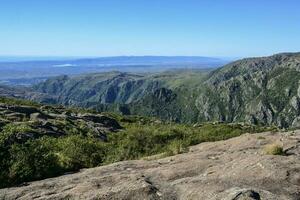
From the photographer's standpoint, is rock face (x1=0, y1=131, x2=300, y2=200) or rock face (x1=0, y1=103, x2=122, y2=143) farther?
rock face (x1=0, y1=103, x2=122, y2=143)

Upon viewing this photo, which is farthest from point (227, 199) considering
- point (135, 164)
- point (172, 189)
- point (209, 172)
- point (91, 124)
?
point (91, 124)

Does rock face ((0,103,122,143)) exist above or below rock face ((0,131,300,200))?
below

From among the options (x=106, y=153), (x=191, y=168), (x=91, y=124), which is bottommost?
(x=91, y=124)

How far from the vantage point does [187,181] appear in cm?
1703

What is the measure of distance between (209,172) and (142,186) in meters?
3.62

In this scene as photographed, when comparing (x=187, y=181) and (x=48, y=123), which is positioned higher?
(x=187, y=181)

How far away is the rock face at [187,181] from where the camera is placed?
1552cm

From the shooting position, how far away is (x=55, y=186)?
1761cm

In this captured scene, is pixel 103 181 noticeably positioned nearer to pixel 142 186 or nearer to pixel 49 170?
pixel 142 186

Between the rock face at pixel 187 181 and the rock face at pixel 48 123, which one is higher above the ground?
the rock face at pixel 187 181

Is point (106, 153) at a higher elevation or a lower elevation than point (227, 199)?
lower

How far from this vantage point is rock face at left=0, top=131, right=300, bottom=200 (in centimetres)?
1552

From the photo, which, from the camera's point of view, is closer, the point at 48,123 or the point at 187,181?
the point at 187,181

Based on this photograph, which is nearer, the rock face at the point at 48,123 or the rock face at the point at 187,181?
the rock face at the point at 187,181
